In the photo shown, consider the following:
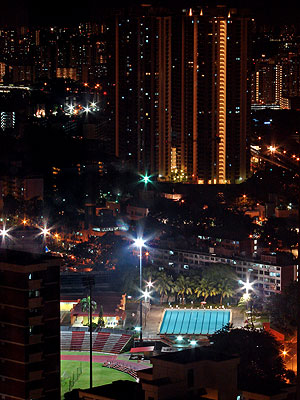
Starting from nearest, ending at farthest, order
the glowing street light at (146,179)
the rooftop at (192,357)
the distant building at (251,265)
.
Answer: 1. the rooftop at (192,357)
2. the distant building at (251,265)
3. the glowing street light at (146,179)

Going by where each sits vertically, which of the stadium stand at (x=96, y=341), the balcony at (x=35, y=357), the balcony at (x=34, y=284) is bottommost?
the stadium stand at (x=96, y=341)

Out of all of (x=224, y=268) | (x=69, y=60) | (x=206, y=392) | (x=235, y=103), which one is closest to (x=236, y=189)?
(x=235, y=103)

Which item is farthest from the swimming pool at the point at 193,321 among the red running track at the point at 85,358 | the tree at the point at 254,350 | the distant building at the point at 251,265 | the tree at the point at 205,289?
the distant building at the point at 251,265

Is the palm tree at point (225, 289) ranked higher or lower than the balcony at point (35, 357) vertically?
higher

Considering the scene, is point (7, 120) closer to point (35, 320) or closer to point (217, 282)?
point (217, 282)

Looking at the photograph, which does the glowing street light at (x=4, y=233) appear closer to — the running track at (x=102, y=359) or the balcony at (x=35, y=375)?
the running track at (x=102, y=359)

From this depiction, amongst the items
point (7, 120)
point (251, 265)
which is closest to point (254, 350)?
point (251, 265)
